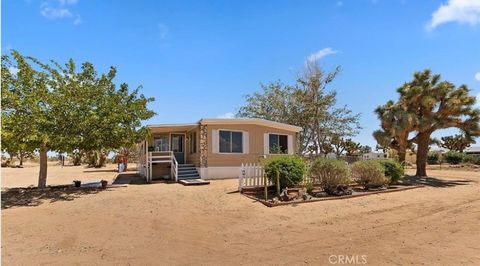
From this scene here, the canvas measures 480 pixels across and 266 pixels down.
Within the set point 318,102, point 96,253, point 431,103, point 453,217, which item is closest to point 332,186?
point 453,217

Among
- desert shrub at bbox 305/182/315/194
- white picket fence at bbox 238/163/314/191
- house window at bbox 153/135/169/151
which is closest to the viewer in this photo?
desert shrub at bbox 305/182/315/194

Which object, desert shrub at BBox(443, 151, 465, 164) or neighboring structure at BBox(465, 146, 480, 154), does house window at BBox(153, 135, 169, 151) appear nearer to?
desert shrub at BBox(443, 151, 465, 164)

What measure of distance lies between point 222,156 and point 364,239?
12890 mm

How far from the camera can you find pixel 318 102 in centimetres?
3056

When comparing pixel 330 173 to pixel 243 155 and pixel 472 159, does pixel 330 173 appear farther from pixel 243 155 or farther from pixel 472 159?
pixel 472 159

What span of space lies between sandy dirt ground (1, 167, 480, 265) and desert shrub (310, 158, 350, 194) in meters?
0.95

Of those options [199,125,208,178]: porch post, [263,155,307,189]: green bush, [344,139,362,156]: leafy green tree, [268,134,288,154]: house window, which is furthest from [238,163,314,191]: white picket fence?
[344,139,362,156]: leafy green tree

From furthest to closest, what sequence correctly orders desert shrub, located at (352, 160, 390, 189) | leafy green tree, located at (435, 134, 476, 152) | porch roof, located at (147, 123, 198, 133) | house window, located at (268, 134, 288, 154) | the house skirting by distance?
leafy green tree, located at (435, 134, 476, 152) → house window, located at (268, 134, 288, 154) → porch roof, located at (147, 123, 198, 133) → the house skirting → desert shrub, located at (352, 160, 390, 189)

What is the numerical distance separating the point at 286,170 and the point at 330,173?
1.59 meters

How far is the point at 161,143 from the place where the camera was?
22.7m

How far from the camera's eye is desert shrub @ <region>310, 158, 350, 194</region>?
12.3 m

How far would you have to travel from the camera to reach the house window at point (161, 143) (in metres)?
22.6

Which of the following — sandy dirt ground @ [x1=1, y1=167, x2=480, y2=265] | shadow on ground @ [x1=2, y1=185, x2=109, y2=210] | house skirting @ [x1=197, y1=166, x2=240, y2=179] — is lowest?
sandy dirt ground @ [x1=1, y1=167, x2=480, y2=265]

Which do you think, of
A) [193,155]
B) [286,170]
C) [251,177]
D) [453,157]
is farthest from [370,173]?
[453,157]
